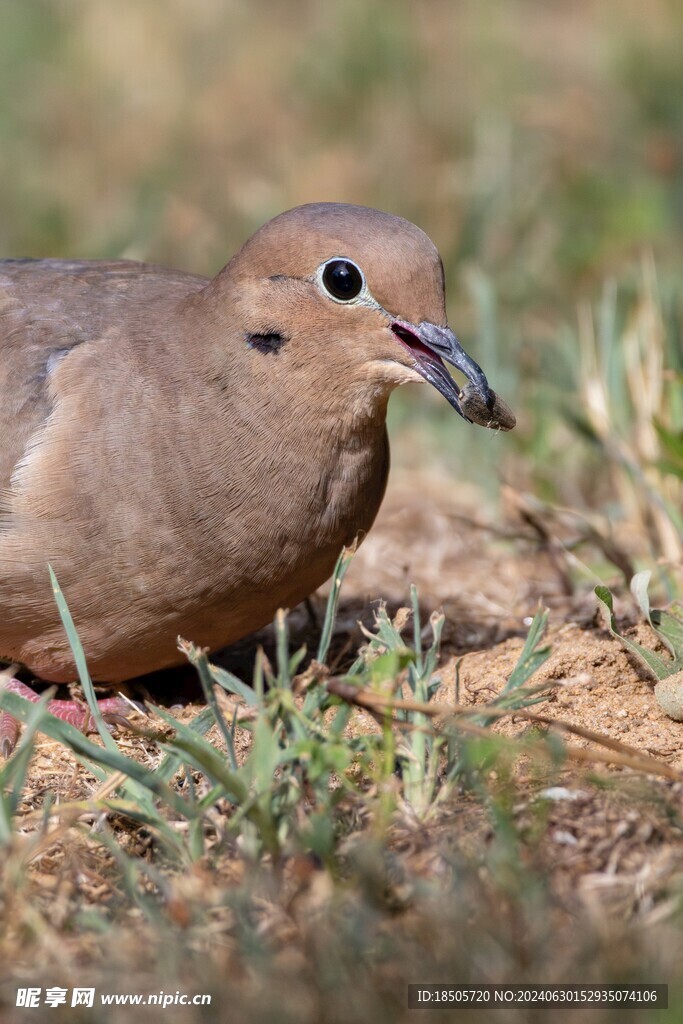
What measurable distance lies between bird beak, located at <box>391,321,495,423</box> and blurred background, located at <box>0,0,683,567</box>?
4.09 ft

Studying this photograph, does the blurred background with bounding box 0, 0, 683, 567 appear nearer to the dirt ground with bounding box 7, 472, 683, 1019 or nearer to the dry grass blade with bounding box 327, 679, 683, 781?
the dirt ground with bounding box 7, 472, 683, 1019

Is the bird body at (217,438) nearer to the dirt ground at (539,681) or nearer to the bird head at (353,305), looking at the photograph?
the bird head at (353,305)

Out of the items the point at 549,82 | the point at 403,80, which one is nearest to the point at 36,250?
the point at 403,80

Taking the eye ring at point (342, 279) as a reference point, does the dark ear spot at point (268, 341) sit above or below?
below

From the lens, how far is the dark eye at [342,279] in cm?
371

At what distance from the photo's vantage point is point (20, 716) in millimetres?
2990

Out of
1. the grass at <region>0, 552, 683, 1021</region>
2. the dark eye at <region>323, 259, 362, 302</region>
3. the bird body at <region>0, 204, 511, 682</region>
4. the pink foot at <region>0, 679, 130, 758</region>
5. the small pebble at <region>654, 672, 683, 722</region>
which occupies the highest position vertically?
the dark eye at <region>323, 259, 362, 302</region>

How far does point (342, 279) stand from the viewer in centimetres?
371

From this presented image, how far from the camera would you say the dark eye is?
3711 mm

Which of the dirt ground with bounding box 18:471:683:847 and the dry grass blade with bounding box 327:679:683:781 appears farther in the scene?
the dirt ground with bounding box 18:471:683:847

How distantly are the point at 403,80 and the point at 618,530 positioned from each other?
5.24m

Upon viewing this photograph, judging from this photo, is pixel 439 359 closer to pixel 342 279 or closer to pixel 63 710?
pixel 342 279

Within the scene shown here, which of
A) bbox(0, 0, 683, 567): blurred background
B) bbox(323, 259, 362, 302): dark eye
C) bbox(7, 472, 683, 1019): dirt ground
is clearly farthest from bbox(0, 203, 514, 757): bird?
bbox(0, 0, 683, 567): blurred background

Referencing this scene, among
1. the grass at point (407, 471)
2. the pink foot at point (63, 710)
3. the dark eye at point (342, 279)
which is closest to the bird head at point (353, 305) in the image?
the dark eye at point (342, 279)
